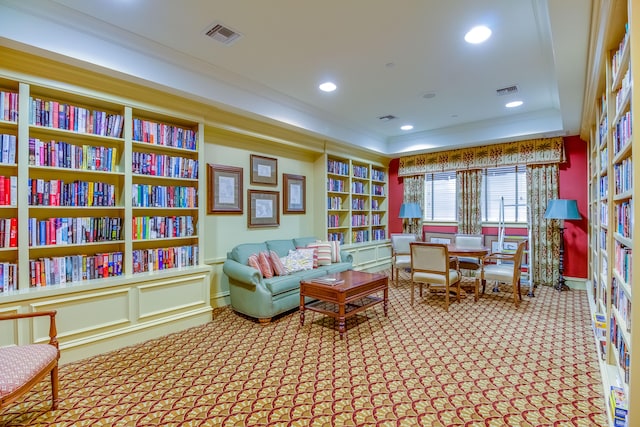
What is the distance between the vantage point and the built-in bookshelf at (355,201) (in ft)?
20.1

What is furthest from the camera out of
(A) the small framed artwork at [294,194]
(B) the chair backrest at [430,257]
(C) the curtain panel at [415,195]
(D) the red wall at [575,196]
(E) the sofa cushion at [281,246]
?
(C) the curtain panel at [415,195]

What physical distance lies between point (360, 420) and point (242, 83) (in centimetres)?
368

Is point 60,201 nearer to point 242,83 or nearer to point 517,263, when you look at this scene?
point 242,83

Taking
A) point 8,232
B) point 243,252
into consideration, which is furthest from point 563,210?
point 8,232

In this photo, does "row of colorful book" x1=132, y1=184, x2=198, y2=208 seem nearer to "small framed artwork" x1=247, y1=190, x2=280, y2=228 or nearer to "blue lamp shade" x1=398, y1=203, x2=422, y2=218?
"small framed artwork" x1=247, y1=190, x2=280, y2=228

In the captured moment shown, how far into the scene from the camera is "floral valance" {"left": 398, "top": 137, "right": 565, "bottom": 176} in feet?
17.9

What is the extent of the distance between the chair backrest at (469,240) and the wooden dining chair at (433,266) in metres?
1.50

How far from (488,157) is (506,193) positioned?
759 millimetres

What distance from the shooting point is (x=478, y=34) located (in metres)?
2.88

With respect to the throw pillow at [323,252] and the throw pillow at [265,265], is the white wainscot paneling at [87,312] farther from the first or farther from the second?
the throw pillow at [323,252]

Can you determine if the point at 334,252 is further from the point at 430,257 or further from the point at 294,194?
the point at 430,257

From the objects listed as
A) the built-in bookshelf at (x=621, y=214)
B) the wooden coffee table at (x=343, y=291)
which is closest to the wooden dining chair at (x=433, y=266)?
the wooden coffee table at (x=343, y=291)

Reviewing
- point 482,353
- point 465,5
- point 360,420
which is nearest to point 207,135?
point 465,5

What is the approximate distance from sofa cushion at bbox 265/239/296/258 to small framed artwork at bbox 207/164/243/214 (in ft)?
2.17
